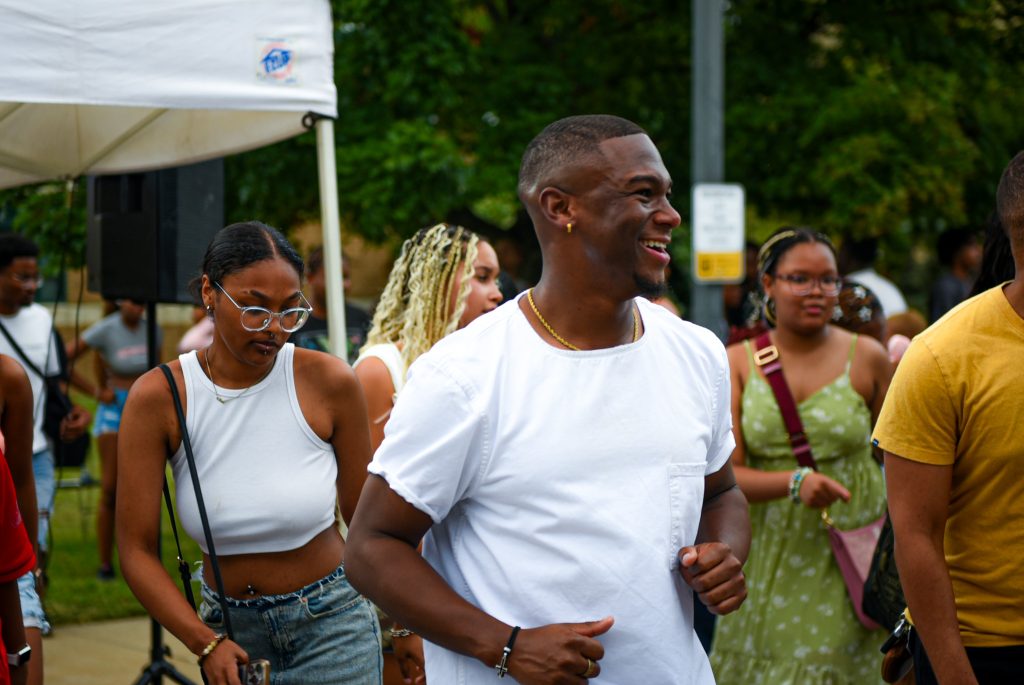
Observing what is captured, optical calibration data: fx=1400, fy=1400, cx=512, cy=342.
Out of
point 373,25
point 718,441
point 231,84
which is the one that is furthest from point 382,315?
point 373,25

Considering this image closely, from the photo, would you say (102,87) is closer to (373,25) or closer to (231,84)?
(231,84)

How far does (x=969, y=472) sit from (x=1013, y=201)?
608mm

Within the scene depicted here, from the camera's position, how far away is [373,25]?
34.1ft

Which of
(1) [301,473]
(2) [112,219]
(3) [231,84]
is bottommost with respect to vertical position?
(1) [301,473]

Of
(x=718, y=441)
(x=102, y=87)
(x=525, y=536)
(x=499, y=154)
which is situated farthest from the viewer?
(x=499, y=154)

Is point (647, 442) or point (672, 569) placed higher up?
point (647, 442)

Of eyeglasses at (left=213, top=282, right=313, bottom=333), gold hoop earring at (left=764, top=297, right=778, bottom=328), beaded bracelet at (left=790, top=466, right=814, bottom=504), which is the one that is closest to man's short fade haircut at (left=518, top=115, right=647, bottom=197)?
eyeglasses at (left=213, top=282, right=313, bottom=333)

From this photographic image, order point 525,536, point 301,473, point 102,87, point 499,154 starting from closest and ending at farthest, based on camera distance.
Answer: point 525,536, point 301,473, point 102,87, point 499,154

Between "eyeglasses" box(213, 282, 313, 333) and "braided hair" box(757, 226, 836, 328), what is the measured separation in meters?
2.22

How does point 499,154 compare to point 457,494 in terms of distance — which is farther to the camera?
point 499,154

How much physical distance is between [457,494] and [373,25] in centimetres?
823

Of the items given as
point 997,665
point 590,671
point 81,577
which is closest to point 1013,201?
point 997,665

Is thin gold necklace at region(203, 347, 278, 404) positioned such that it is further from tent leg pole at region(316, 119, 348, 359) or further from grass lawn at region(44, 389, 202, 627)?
grass lawn at region(44, 389, 202, 627)

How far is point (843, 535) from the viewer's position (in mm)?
5129
